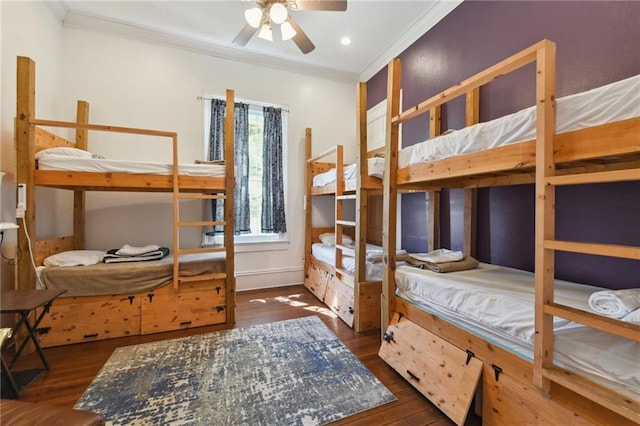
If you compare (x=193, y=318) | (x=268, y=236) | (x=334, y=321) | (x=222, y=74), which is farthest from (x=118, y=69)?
(x=334, y=321)

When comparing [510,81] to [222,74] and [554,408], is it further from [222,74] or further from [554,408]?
[222,74]

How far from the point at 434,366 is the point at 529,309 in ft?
2.34

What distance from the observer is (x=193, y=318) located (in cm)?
269

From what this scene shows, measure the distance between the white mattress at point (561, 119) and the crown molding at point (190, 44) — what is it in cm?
303

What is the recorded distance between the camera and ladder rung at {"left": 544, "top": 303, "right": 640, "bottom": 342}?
2.96ft

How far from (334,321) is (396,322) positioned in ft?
2.88

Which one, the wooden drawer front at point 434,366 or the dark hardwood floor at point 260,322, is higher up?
the wooden drawer front at point 434,366

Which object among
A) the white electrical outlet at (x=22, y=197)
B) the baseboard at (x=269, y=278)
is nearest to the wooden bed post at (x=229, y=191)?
the baseboard at (x=269, y=278)

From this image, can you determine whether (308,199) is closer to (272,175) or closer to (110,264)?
(272,175)

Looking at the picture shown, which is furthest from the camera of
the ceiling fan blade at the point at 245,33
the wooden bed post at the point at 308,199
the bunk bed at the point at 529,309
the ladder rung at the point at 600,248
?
the wooden bed post at the point at 308,199

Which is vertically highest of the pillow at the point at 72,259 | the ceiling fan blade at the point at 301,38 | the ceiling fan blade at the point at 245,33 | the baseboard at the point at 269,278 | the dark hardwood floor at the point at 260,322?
the ceiling fan blade at the point at 245,33

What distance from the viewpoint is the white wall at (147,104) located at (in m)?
3.08

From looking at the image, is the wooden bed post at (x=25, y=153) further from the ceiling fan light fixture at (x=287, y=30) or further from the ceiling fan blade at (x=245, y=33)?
the ceiling fan light fixture at (x=287, y=30)

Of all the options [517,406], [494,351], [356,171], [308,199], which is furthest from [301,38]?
[517,406]
